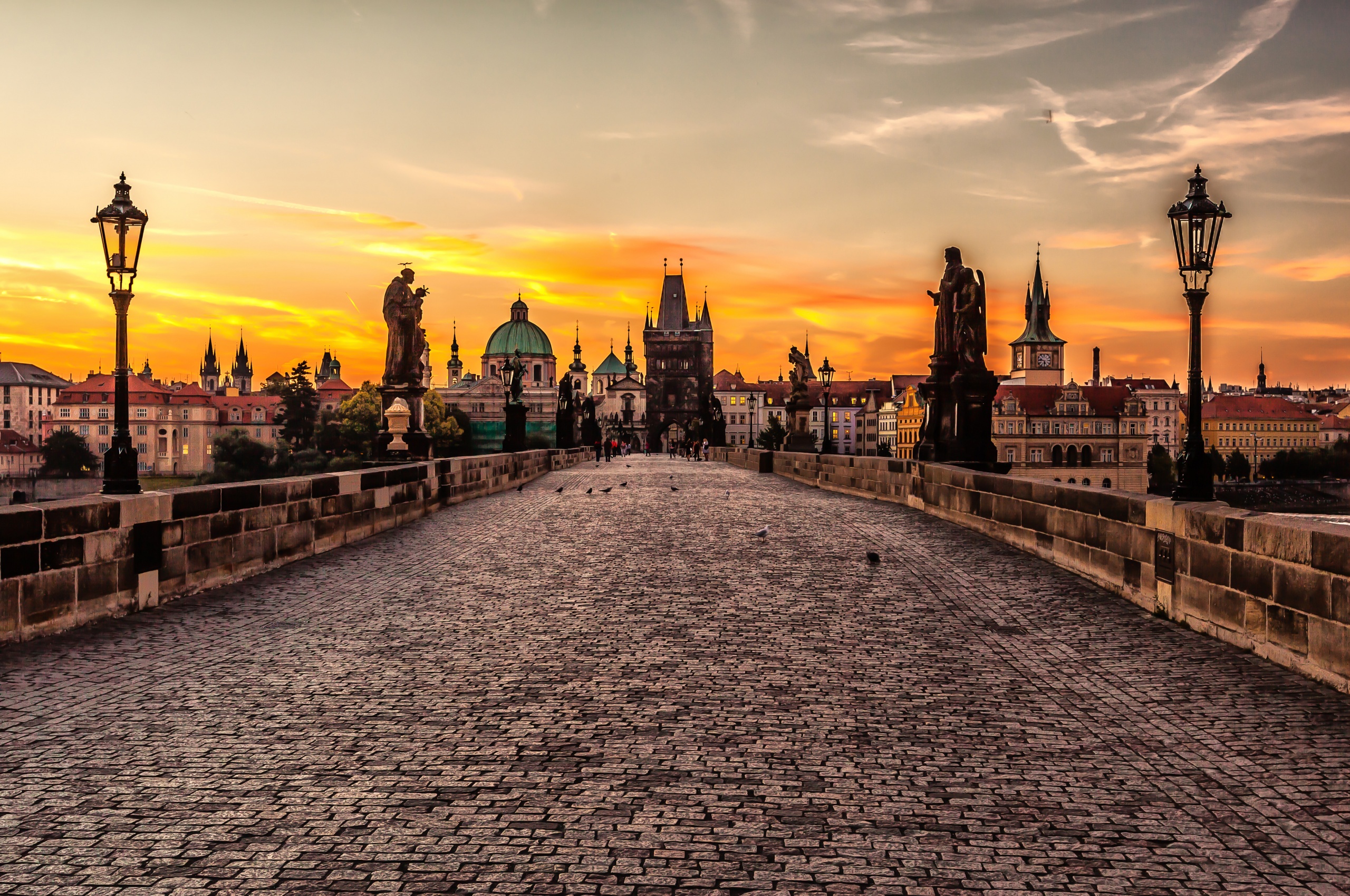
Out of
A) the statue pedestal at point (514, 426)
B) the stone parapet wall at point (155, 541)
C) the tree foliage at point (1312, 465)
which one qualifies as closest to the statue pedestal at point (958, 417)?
the stone parapet wall at point (155, 541)

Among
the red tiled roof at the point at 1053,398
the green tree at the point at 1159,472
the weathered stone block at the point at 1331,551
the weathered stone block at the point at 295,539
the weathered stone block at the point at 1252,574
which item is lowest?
the green tree at the point at 1159,472

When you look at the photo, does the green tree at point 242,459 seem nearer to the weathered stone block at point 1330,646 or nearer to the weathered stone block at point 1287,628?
the weathered stone block at point 1287,628

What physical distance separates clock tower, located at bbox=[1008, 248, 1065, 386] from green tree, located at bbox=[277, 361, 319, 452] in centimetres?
9749

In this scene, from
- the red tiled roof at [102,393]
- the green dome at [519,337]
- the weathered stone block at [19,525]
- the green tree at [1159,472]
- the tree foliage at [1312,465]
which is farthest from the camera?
the green dome at [519,337]

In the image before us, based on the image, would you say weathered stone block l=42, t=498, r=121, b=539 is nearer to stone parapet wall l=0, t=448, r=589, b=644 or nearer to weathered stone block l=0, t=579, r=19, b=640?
stone parapet wall l=0, t=448, r=589, b=644

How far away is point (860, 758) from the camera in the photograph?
4781 millimetres

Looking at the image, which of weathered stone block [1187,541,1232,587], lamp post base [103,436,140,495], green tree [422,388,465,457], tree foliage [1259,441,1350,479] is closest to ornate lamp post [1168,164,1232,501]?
weathered stone block [1187,541,1232,587]

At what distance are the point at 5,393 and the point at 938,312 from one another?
16608cm

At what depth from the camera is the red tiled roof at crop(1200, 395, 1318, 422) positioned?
154 m

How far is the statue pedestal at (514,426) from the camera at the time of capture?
35.9m

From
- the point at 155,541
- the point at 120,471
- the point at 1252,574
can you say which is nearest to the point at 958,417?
the point at 1252,574

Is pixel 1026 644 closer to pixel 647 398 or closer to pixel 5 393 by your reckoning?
pixel 647 398

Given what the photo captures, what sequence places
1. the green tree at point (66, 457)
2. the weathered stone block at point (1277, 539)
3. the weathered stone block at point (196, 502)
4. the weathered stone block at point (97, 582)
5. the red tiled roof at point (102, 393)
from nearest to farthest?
the weathered stone block at point (1277, 539), the weathered stone block at point (97, 582), the weathered stone block at point (196, 502), the green tree at point (66, 457), the red tiled roof at point (102, 393)

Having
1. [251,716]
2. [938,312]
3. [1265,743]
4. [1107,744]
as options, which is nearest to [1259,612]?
[1265,743]
